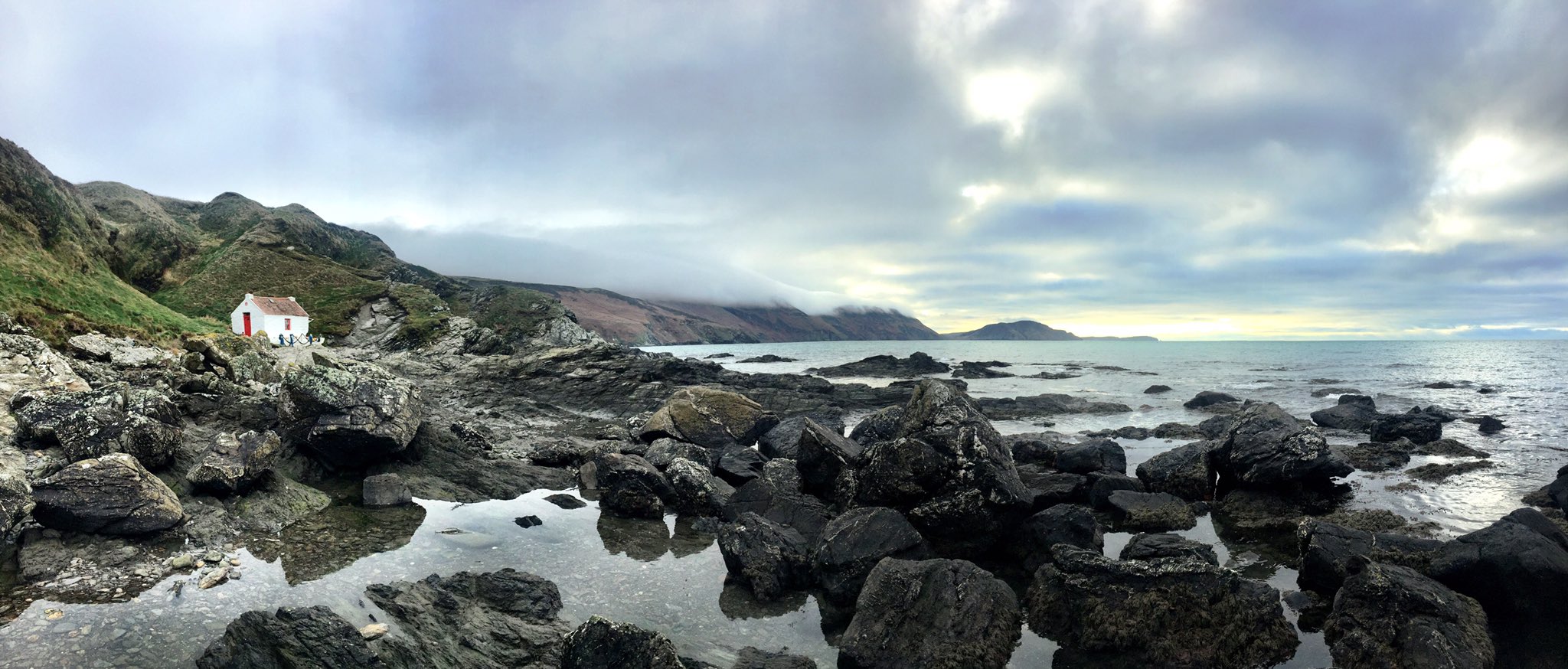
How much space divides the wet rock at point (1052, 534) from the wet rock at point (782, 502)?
444 centimetres

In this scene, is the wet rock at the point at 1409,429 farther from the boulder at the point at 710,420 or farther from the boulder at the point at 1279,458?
the boulder at the point at 710,420

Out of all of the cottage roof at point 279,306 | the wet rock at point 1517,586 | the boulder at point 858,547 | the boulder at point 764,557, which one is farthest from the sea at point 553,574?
the cottage roof at point 279,306

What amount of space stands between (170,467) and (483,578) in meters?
8.90

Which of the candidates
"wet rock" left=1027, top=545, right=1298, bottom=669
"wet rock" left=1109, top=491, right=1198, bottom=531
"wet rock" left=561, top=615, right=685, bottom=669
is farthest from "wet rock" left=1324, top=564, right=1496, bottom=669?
"wet rock" left=561, top=615, right=685, bottom=669

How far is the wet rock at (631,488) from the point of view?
645 inches

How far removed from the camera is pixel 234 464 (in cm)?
1327

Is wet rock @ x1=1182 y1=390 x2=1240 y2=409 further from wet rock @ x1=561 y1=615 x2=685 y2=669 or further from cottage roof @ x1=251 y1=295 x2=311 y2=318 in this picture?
cottage roof @ x1=251 y1=295 x2=311 y2=318

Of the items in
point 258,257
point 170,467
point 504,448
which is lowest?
point 504,448

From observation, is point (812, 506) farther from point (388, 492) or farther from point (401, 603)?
point (388, 492)

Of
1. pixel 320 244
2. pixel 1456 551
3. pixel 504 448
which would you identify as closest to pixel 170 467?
pixel 504 448

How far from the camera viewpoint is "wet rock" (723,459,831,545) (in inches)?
571

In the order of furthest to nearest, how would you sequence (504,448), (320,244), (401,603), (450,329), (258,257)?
(320,244), (258,257), (450,329), (504,448), (401,603)

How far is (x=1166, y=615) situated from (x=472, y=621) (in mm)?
10736

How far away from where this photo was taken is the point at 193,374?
18766 mm
